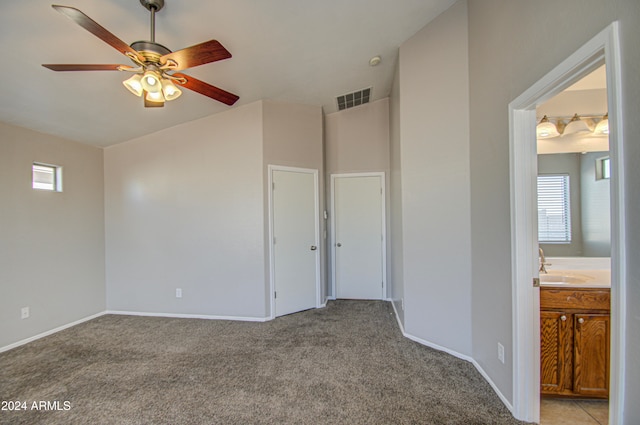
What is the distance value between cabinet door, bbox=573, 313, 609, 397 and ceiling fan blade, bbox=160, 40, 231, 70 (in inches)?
112

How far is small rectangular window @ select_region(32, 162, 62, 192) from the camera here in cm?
324

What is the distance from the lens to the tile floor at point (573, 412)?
1749mm

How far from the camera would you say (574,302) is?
185 centimetres

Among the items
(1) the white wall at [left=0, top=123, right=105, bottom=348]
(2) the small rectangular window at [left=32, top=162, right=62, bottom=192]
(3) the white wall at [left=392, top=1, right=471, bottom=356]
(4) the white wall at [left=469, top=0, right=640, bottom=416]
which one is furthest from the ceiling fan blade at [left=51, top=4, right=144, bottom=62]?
(2) the small rectangular window at [left=32, top=162, right=62, bottom=192]

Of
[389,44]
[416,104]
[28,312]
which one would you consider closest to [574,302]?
[416,104]

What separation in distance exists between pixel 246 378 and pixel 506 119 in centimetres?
276

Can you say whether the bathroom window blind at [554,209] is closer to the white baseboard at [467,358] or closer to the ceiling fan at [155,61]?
the white baseboard at [467,358]

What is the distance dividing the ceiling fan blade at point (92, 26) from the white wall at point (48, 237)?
2.57m

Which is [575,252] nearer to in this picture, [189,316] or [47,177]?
[189,316]

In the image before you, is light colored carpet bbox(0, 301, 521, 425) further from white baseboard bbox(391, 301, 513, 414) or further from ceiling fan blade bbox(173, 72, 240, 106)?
ceiling fan blade bbox(173, 72, 240, 106)

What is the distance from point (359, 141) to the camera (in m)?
4.43

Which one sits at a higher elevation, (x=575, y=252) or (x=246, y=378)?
(x=575, y=252)

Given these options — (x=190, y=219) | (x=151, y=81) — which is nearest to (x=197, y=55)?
(x=151, y=81)

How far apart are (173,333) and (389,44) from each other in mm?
4018
